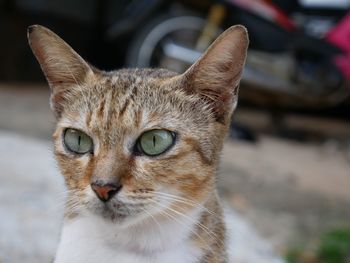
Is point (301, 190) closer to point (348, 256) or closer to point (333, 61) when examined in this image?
point (348, 256)

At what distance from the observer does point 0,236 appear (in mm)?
3371

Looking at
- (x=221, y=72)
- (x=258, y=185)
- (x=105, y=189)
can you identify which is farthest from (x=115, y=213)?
(x=258, y=185)

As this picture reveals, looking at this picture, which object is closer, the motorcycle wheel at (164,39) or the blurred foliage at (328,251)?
the blurred foliage at (328,251)

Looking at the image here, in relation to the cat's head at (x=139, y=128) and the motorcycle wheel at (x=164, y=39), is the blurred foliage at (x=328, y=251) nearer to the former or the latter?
the cat's head at (x=139, y=128)

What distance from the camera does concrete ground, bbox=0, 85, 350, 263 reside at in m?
3.81

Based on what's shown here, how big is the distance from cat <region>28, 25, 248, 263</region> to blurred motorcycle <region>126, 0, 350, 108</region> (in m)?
4.39

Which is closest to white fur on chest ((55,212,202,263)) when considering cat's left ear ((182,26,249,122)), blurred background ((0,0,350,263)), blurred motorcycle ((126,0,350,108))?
cat's left ear ((182,26,249,122))

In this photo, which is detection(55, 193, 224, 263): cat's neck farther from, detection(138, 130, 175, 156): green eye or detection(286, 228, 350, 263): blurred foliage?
detection(286, 228, 350, 263): blurred foliage

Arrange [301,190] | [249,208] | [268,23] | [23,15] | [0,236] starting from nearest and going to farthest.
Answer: [0,236] → [249,208] → [301,190] → [268,23] → [23,15]

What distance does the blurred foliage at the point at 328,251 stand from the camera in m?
4.07

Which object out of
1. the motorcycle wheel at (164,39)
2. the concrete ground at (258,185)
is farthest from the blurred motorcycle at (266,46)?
the concrete ground at (258,185)

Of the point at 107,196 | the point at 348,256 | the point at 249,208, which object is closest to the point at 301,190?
the point at 249,208

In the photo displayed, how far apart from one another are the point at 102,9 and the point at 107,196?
875 cm

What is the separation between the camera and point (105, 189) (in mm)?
1868
